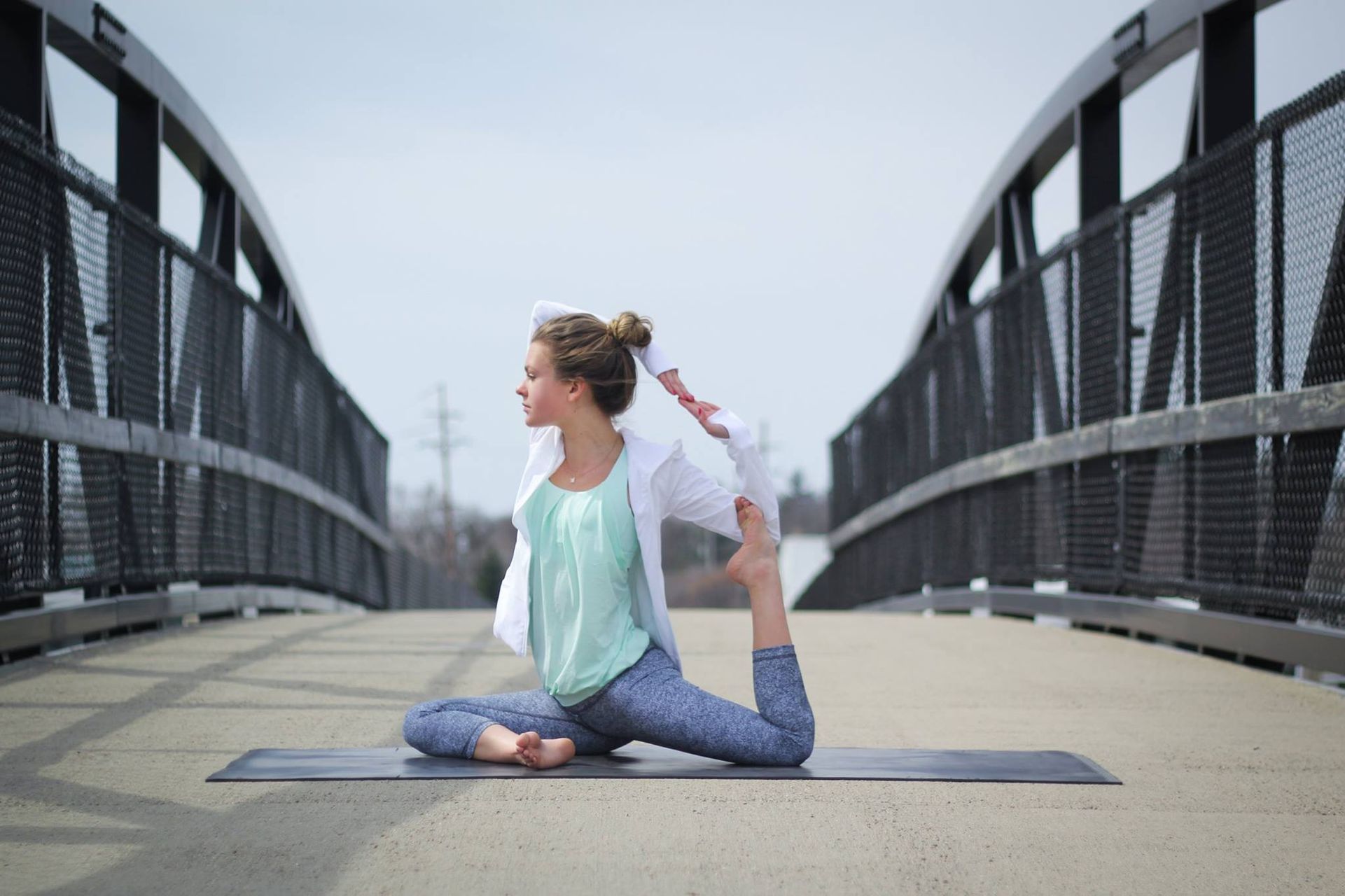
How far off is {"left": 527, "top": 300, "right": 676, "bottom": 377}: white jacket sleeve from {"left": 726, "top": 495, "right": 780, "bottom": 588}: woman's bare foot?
376 mm

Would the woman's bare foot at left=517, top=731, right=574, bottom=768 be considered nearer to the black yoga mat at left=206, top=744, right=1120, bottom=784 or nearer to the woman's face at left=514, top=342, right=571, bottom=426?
the black yoga mat at left=206, top=744, right=1120, bottom=784

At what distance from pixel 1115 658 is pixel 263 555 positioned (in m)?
5.89

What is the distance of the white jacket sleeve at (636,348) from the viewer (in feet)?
11.7

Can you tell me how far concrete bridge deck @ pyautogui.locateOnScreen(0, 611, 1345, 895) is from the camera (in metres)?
2.52

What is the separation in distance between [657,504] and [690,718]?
502mm

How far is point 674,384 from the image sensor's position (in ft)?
11.5

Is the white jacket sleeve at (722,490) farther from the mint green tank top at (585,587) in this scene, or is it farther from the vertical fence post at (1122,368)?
the vertical fence post at (1122,368)

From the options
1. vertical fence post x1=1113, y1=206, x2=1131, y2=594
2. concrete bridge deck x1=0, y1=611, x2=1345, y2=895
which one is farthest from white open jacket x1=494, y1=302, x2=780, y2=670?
vertical fence post x1=1113, y1=206, x2=1131, y2=594

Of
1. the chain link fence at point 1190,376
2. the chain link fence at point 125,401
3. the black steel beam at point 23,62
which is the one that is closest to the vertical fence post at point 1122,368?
the chain link fence at point 1190,376

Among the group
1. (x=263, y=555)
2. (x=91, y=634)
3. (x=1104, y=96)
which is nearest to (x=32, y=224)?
(x=91, y=634)

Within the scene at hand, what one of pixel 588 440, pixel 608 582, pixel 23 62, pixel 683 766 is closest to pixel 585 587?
pixel 608 582

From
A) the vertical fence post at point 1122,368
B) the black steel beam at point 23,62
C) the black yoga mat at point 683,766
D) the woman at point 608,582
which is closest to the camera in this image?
the black yoga mat at point 683,766

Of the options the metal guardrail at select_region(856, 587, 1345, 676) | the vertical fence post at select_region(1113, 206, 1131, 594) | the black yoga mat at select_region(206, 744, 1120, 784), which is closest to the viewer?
the black yoga mat at select_region(206, 744, 1120, 784)

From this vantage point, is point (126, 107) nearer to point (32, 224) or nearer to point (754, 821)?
point (32, 224)
